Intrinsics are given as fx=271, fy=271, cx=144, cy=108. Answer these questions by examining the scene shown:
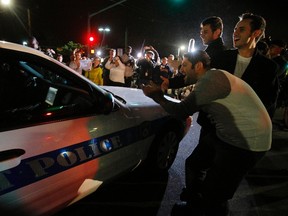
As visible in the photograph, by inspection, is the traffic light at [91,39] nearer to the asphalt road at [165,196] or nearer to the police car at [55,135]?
the asphalt road at [165,196]

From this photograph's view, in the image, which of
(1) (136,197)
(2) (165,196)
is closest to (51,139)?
(1) (136,197)

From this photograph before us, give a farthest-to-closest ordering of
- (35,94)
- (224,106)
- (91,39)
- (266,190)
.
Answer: (91,39) < (266,190) < (35,94) < (224,106)

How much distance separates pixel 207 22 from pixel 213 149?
1466 millimetres

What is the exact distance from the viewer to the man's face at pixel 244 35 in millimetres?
2502

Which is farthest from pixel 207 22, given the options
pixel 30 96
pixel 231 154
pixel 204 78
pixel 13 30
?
pixel 13 30

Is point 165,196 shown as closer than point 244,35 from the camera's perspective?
No

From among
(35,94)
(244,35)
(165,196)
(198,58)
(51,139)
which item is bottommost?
(165,196)

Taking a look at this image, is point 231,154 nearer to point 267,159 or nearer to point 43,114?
point 43,114

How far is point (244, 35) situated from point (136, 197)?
78.6 inches

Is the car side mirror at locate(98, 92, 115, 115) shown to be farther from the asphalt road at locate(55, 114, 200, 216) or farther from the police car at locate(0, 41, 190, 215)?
the asphalt road at locate(55, 114, 200, 216)

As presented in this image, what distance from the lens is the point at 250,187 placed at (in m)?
3.35

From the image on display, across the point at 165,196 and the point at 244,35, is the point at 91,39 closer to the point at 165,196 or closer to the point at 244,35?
the point at 165,196

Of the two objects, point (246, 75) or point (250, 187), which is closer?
point (246, 75)

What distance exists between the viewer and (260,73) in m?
2.49
